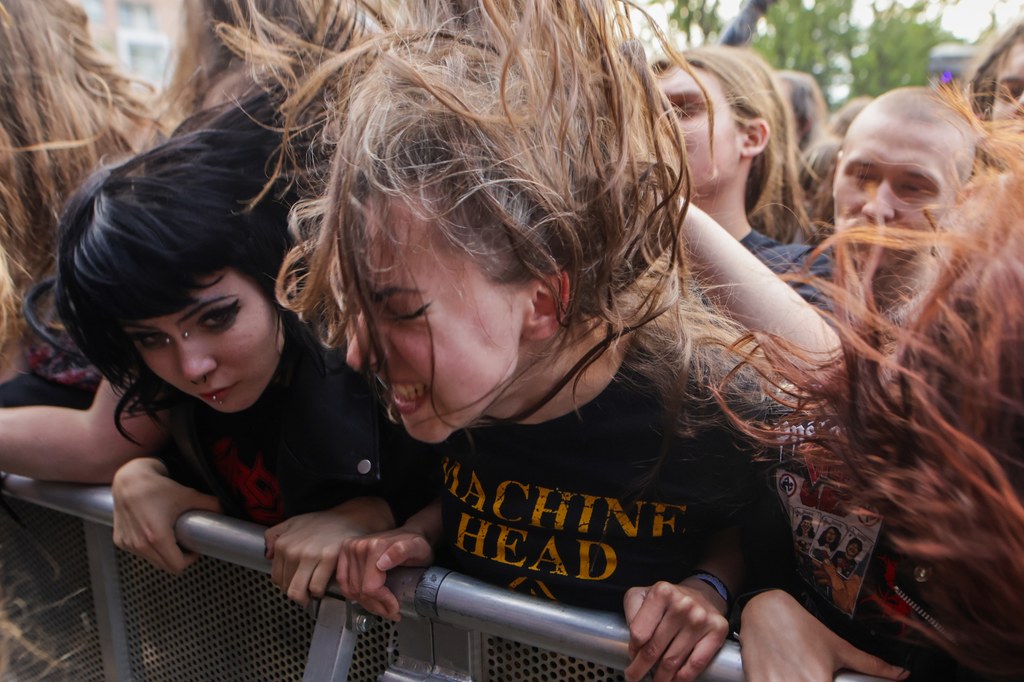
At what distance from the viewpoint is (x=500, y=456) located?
1.63 m

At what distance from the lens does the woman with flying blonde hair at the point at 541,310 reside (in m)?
1.36

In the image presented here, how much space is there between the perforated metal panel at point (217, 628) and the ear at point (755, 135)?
1963 millimetres

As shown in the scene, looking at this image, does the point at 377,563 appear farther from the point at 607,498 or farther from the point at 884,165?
the point at 884,165

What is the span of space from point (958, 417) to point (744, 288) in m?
0.77

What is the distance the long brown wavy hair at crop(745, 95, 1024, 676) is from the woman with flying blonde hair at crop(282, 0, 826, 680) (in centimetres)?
34

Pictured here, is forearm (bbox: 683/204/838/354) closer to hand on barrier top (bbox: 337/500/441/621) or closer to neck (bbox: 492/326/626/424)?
neck (bbox: 492/326/626/424)

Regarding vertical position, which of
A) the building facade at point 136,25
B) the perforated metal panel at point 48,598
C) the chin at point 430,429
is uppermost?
the chin at point 430,429

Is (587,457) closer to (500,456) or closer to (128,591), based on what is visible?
(500,456)

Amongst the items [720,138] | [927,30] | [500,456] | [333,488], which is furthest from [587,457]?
[927,30]

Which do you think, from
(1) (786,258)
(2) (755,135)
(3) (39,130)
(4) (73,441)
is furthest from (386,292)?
(2) (755,135)

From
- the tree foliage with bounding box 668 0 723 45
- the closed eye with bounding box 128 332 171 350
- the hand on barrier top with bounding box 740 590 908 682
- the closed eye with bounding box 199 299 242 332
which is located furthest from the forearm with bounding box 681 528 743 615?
the tree foliage with bounding box 668 0 723 45

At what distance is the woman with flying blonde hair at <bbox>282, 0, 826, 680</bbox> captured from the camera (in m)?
1.36

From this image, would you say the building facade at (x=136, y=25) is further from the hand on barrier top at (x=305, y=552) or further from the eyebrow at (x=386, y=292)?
the eyebrow at (x=386, y=292)

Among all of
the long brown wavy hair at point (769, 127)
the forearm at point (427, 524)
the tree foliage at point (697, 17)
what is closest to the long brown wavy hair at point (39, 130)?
the forearm at point (427, 524)
